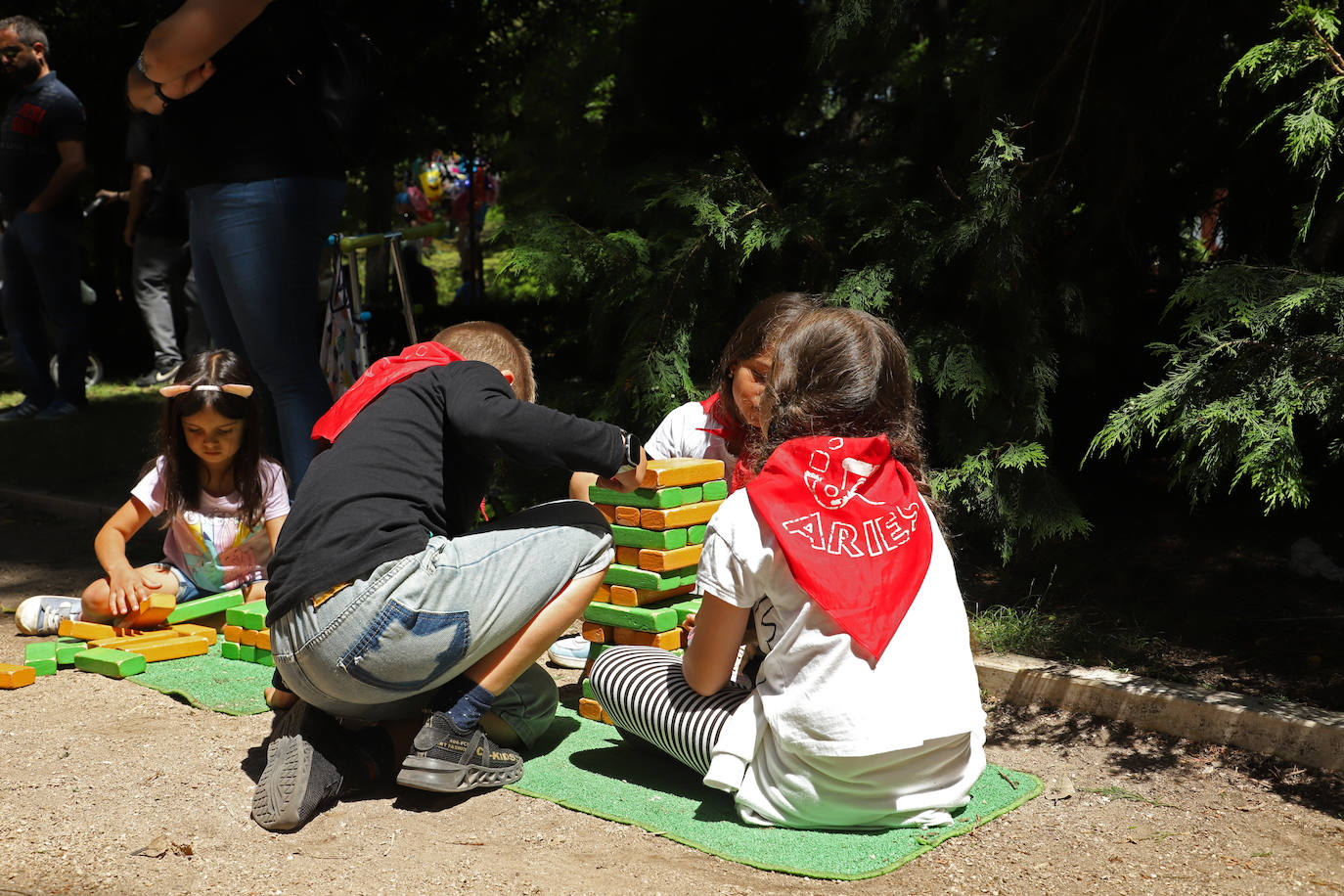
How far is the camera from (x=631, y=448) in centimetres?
302

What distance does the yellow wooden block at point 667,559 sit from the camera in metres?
3.28

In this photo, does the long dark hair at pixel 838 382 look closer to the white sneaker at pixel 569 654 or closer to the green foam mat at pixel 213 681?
the white sneaker at pixel 569 654

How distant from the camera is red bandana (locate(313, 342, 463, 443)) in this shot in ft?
9.47

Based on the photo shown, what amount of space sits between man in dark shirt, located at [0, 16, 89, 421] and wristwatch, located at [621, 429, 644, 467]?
18.9 feet

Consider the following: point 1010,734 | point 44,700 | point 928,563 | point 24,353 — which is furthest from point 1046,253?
point 24,353

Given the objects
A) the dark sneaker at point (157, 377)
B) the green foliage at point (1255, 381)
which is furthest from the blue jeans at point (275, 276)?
the dark sneaker at point (157, 377)

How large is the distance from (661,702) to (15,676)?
2.13m

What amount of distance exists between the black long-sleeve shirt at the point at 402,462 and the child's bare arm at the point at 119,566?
1.44 meters

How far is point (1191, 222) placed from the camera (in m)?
4.54

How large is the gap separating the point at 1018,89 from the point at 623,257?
153 cm

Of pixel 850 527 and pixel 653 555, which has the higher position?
pixel 850 527

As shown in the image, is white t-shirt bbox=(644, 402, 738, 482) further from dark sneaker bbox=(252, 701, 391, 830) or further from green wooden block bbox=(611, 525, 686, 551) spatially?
dark sneaker bbox=(252, 701, 391, 830)

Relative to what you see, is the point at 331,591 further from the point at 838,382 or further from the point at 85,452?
the point at 85,452

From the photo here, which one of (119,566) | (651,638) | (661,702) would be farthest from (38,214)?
(661,702)
